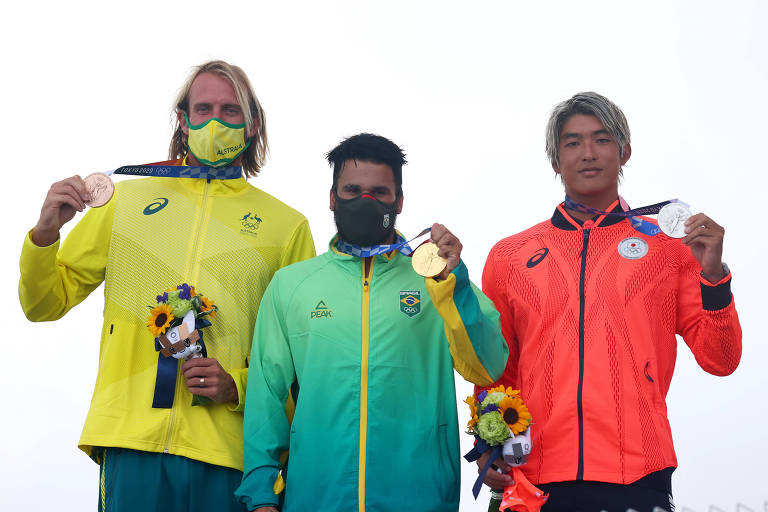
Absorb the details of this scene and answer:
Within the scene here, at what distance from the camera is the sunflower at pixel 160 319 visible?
4.69m

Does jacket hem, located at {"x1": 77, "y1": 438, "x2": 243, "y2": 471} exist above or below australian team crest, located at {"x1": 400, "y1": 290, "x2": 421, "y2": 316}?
below

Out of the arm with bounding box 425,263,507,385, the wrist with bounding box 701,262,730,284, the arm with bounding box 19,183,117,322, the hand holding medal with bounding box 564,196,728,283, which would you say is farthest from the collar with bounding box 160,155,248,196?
the wrist with bounding box 701,262,730,284

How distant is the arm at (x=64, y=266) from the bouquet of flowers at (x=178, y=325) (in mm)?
550

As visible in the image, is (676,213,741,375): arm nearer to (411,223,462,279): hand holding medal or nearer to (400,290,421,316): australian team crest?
(411,223,462,279): hand holding medal

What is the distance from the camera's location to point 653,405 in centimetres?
445

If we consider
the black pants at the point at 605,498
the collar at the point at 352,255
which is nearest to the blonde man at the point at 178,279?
the collar at the point at 352,255

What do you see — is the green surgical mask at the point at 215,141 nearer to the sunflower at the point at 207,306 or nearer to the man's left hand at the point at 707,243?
the sunflower at the point at 207,306

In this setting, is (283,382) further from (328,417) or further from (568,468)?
(568,468)

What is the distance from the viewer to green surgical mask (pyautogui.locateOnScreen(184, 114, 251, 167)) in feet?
17.1

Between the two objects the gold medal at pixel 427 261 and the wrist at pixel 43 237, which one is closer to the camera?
the gold medal at pixel 427 261

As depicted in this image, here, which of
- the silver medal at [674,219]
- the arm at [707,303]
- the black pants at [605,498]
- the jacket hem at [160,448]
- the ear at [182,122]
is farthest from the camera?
the ear at [182,122]

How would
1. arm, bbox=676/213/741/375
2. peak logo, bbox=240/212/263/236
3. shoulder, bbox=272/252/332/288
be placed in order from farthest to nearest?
peak logo, bbox=240/212/263/236 → shoulder, bbox=272/252/332/288 → arm, bbox=676/213/741/375

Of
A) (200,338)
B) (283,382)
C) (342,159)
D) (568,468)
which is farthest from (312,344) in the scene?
(568,468)

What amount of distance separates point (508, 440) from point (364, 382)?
767 mm
